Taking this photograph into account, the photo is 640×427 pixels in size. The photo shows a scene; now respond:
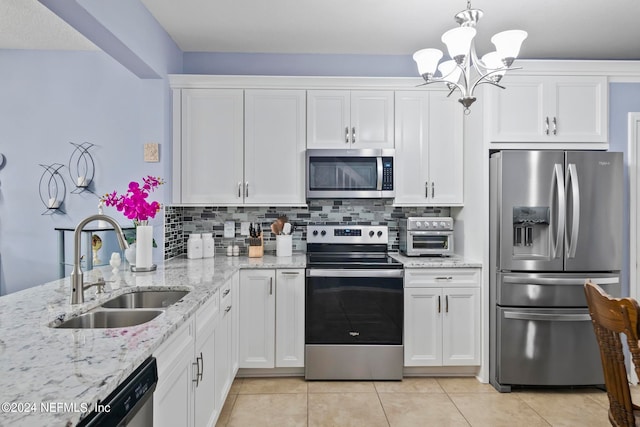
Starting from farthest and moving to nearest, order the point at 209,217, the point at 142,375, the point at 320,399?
the point at 209,217 → the point at 320,399 → the point at 142,375

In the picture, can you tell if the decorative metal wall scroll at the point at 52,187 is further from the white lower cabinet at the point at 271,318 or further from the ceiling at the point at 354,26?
the white lower cabinet at the point at 271,318

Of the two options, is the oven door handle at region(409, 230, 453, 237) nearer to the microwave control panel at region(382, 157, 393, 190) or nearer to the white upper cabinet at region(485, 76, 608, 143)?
the microwave control panel at region(382, 157, 393, 190)

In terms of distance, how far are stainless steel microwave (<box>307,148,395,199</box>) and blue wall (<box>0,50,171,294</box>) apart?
3.92ft

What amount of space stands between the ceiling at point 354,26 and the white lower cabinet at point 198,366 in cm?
194

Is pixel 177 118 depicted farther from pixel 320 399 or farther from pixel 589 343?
pixel 589 343

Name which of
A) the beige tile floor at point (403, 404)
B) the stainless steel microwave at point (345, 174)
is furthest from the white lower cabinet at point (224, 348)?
the stainless steel microwave at point (345, 174)

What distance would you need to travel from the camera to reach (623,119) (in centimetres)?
301

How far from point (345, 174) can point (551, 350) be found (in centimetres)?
200

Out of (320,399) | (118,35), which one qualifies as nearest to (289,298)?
(320,399)

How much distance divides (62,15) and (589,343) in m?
3.89

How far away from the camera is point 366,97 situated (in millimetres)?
3217

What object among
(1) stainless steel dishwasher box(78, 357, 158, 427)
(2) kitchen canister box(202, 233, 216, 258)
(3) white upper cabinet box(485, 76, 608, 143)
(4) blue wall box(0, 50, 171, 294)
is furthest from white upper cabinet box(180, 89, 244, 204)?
(1) stainless steel dishwasher box(78, 357, 158, 427)

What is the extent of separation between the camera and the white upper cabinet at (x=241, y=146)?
125 inches

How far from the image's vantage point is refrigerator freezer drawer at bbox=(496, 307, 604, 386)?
8.96 ft
